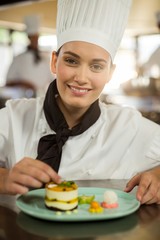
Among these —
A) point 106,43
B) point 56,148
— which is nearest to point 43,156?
point 56,148

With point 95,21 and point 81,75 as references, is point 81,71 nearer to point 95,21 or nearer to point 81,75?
point 81,75

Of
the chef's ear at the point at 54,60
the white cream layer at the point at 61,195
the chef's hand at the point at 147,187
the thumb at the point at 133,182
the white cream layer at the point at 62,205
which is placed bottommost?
the thumb at the point at 133,182

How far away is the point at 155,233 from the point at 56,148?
0.72 metres

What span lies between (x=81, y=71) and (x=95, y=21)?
26cm

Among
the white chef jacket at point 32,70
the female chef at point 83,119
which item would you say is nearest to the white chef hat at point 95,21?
the female chef at point 83,119

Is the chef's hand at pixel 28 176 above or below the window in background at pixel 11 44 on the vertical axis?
above

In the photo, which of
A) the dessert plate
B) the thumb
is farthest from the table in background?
the thumb

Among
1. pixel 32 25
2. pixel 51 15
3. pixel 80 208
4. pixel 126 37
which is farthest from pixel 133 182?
pixel 126 37

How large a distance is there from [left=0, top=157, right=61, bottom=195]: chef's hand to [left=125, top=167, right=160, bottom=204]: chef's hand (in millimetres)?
271

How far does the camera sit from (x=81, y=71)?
144 cm

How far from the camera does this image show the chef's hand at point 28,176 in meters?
1.08

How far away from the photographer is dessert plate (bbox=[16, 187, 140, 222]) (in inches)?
38.6

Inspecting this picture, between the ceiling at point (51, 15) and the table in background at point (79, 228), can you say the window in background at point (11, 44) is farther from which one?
the table in background at point (79, 228)

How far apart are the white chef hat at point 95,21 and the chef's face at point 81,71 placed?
0.05 metres
